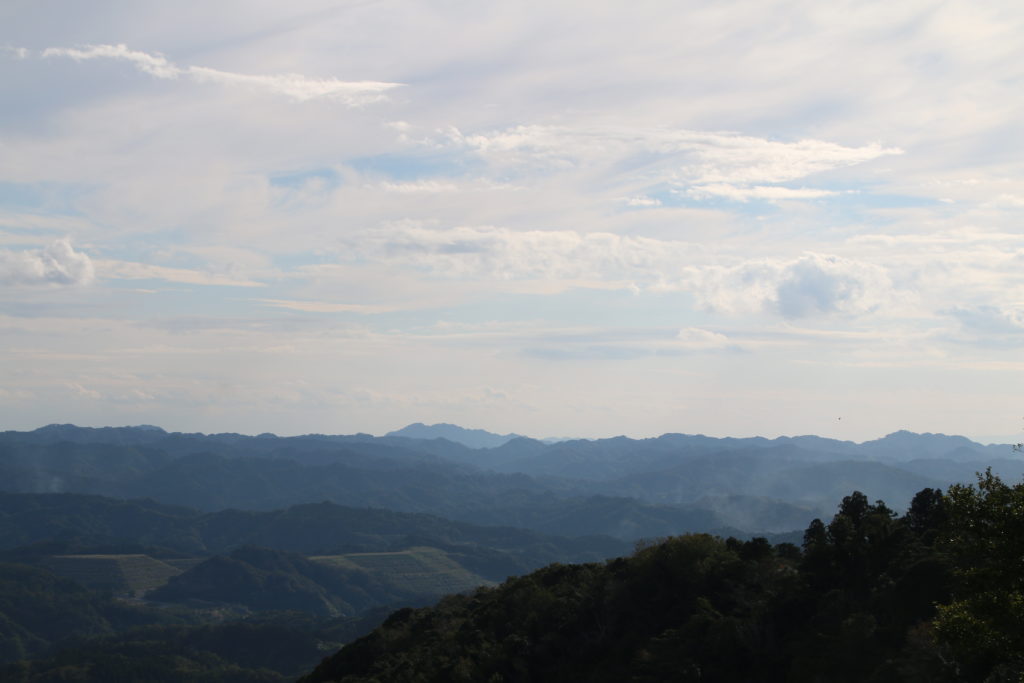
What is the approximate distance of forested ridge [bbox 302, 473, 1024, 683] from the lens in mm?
36906

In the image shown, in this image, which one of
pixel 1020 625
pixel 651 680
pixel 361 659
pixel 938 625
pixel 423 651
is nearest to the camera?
pixel 1020 625

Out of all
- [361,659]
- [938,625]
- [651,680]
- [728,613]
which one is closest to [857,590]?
[728,613]

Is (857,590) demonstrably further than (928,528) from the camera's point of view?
No

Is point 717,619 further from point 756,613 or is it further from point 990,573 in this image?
point 990,573

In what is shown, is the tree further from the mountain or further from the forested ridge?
the mountain

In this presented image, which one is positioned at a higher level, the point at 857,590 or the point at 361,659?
the point at 857,590

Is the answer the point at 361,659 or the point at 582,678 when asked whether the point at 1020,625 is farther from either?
the point at 361,659

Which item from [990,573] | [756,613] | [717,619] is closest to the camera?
[990,573]

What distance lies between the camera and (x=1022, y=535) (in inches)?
1264

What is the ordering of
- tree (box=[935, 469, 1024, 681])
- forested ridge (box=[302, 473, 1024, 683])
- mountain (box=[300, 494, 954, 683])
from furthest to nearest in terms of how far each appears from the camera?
mountain (box=[300, 494, 954, 683])
forested ridge (box=[302, 473, 1024, 683])
tree (box=[935, 469, 1024, 681])

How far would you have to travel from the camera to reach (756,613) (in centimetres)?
8456

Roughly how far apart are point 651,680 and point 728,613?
49.9 feet

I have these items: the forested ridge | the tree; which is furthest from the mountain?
the tree

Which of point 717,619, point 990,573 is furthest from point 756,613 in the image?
point 990,573
